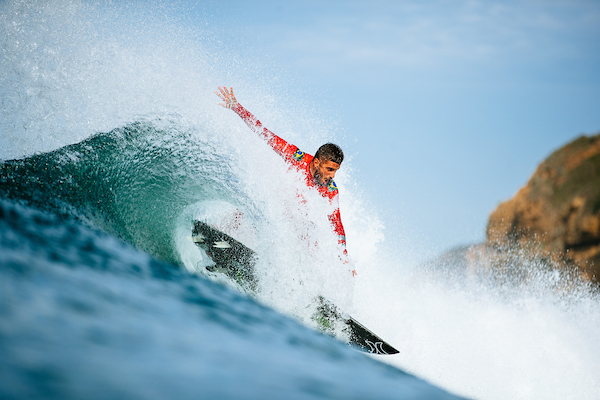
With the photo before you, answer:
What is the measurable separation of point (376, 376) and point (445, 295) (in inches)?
233

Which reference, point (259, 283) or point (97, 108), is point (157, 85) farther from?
point (259, 283)

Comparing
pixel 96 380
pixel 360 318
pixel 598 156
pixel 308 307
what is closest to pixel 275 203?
pixel 308 307

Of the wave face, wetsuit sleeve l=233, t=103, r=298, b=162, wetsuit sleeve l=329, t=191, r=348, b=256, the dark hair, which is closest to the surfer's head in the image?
the dark hair

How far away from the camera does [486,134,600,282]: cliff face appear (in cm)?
1736

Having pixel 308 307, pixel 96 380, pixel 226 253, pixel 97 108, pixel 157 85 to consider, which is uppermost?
pixel 157 85

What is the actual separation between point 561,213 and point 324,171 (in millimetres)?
19303

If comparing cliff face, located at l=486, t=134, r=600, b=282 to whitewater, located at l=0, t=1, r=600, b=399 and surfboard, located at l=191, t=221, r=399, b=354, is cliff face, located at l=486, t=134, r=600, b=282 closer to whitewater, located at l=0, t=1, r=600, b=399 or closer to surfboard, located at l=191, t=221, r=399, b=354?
whitewater, located at l=0, t=1, r=600, b=399

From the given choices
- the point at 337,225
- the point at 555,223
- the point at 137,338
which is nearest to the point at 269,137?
the point at 337,225

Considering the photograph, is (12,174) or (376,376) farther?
(12,174)

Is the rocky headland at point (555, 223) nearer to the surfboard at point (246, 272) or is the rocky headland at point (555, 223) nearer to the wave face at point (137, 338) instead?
the surfboard at point (246, 272)

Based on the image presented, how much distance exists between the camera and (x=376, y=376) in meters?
1.70

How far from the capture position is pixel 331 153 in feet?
11.6

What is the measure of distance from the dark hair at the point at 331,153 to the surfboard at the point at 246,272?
3.48 ft

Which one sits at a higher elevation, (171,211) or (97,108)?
(97,108)
